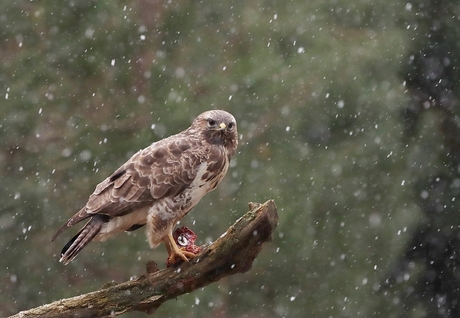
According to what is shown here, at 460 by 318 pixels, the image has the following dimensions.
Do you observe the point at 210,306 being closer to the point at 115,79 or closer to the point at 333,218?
the point at 333,218

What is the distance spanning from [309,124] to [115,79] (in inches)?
66.5

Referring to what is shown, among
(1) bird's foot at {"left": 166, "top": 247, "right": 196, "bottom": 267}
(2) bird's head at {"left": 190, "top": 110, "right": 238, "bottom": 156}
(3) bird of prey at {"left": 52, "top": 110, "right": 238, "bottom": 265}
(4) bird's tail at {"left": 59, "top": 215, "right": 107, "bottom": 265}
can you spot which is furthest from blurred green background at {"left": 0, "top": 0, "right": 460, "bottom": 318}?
(1) bird's foot at {"left": 166, "top": 247, "right": 196, "bottom": 267}

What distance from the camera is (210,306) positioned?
24.8 ft

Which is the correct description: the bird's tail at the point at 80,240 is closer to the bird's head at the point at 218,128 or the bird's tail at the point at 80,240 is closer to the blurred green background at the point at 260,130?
the bird's head at the point at 218,128

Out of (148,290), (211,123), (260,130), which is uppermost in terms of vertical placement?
(211,123)

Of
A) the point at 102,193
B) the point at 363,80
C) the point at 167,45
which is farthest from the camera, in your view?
the point at 167,45

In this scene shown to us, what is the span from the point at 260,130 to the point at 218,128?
3504mm

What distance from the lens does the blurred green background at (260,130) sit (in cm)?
748

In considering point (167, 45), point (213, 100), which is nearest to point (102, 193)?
point (213, 100)

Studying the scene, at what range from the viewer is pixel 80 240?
3.98m

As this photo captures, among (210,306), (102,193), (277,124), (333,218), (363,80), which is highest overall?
(102,193)

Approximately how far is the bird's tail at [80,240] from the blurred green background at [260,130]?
326 cm

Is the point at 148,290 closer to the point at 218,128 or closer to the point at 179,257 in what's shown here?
the point at 179,257

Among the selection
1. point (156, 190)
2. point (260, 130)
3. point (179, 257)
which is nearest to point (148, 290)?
point (179, 257)
